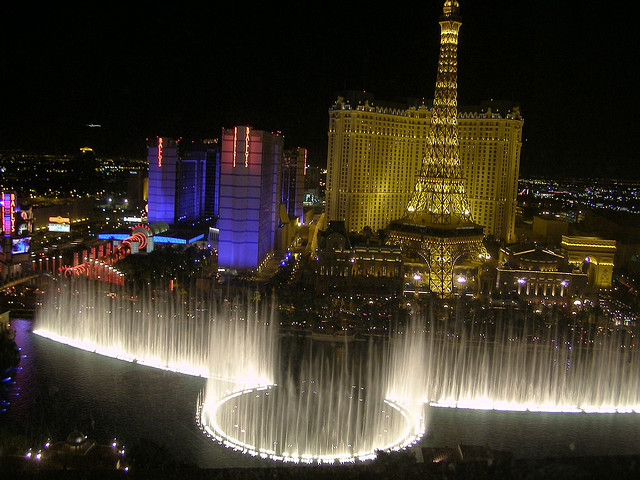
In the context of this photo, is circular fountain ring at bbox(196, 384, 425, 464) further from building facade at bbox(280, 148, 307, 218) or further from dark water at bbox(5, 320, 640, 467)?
building facade at bbox(280, 148, 307, 218)

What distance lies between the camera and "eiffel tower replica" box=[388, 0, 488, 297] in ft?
103

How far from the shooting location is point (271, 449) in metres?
13.0

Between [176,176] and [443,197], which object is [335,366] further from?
[176,176]

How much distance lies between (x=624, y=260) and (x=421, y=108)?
14677 mm

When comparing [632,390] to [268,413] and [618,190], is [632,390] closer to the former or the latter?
[268,413]

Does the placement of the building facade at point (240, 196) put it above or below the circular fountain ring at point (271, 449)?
above

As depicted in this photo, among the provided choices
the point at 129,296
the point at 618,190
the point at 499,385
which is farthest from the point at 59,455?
the point at 618,190

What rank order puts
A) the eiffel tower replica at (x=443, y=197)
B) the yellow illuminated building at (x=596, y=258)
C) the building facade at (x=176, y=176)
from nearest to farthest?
1. the yellow illuminated building at (x=596, y=258)
2. the eiffel tower replica at (x=443, y=197)
3. the building facade at (x=176, y=176)

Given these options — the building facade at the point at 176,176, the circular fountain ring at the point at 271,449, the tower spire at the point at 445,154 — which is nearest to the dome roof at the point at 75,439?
the circular fountain ring at the point at 271,449

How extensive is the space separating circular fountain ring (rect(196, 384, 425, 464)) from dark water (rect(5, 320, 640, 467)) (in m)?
0.23

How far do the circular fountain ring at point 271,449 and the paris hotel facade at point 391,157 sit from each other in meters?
24.1

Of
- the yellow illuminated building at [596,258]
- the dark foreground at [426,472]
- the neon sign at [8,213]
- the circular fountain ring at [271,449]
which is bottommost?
the circular fountain ring at [271,449]

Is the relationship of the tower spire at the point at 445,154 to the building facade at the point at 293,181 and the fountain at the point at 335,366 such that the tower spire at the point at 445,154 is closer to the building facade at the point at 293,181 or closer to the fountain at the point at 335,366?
the building facade at the point at 293,181

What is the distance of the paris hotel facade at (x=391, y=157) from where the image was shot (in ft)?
128
